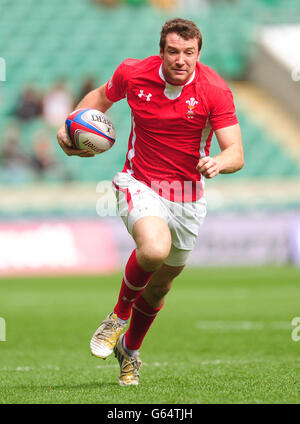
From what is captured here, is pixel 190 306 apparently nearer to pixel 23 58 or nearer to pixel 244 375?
pixel 244 375

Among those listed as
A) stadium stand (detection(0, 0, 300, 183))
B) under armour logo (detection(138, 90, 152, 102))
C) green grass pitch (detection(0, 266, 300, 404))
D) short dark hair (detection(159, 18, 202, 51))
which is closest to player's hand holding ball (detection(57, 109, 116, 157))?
under armour logo (detection(138, 90, 152, 102))

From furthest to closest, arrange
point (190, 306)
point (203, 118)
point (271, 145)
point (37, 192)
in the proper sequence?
point (271, 145) → point (37, 192) → point (190, 306) → point (203, 118)

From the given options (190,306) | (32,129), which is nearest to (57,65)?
(32,129)

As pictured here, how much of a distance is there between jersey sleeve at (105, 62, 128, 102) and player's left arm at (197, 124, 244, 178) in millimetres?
813

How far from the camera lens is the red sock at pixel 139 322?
5.88 m

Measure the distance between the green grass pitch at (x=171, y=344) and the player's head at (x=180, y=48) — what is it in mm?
1937

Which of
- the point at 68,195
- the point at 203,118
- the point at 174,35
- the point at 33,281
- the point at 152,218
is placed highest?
the point at 174,35

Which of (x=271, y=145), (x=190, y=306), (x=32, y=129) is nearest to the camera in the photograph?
(x=190, y=306)

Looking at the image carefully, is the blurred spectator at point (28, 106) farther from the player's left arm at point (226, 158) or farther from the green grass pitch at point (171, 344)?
the player's left arm at point (226, 158)

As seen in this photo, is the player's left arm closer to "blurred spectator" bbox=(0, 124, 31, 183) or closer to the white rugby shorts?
the white rugby shorts

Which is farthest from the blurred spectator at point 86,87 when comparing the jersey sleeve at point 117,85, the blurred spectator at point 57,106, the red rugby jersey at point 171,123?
the red rugby jersey at point 171,123

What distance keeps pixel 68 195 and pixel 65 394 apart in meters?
13.1

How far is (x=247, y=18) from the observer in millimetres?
25172

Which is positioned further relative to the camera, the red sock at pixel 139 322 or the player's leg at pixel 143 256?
the red sock at pixel 139 322
